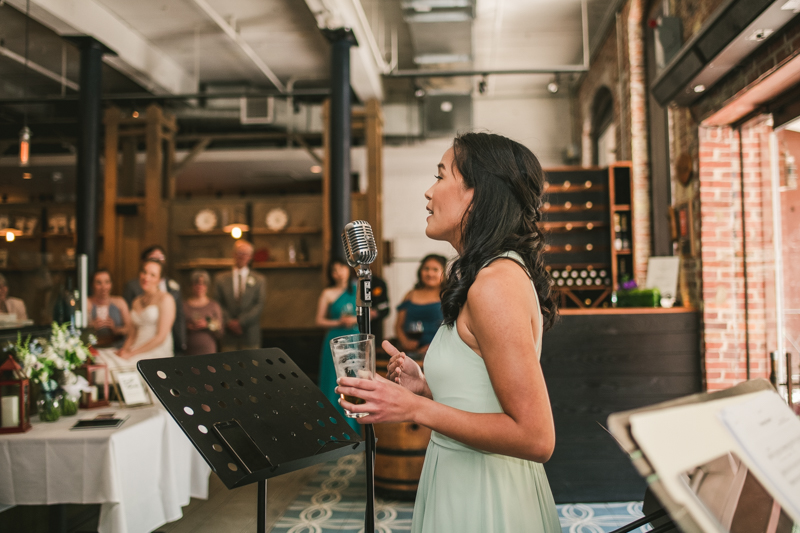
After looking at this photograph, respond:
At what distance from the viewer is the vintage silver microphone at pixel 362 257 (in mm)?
1305

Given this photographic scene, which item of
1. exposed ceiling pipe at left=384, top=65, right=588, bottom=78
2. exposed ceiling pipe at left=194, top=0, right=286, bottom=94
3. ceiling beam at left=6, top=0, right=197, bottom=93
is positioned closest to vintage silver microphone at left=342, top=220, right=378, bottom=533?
ceiling beam at left=6, top=0, right=197, bottom=93

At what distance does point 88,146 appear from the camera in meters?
5.93

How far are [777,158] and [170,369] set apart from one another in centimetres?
399

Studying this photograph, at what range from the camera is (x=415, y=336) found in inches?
156

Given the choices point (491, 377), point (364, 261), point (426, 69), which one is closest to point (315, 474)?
point (364, 261)

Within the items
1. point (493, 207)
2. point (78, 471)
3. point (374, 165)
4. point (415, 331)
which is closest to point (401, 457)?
point (415, 331)

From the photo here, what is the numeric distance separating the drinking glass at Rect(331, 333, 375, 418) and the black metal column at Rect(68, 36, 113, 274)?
18.6ft

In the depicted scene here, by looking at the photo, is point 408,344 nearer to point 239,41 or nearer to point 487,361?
point 487,361

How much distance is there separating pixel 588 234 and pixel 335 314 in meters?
3.26

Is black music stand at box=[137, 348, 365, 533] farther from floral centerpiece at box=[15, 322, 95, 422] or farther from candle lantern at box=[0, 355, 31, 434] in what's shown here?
floral centerpiece at box=[15, 322, 95, 422]

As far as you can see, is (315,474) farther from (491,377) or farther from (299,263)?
(299,263)

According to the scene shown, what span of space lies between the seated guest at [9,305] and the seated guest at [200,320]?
1691 millimetres

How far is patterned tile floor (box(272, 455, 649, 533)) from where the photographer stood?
3102 millimetres

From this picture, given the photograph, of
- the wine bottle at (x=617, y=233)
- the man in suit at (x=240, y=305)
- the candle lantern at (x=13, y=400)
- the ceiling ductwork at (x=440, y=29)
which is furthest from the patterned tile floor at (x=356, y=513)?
the ceiling ductwork at (x=440, y=29)
